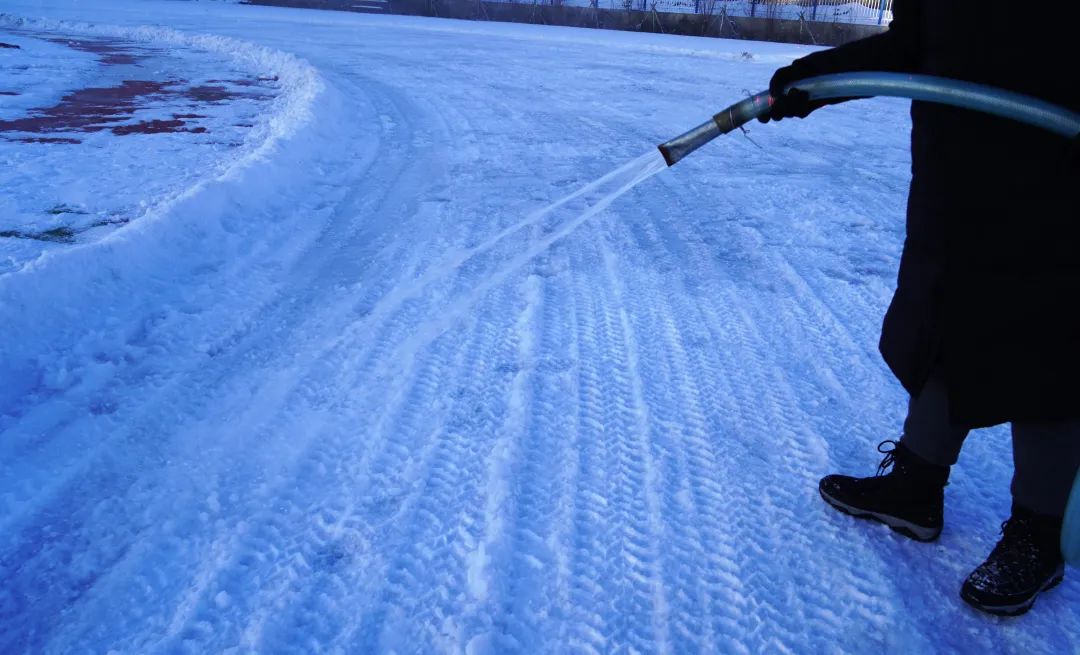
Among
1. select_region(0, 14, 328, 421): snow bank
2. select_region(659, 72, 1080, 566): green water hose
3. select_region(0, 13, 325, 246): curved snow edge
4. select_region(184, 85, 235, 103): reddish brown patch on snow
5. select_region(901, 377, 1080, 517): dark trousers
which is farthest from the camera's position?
select_region(184, 85, 235, 103): reddish brown patch on snow

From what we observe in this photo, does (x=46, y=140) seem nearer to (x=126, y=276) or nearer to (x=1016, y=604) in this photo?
(x=126, y=276)

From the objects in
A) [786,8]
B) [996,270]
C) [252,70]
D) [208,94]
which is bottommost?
[996,270]

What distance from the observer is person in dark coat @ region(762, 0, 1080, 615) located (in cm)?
149

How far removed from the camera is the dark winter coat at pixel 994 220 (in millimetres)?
1477

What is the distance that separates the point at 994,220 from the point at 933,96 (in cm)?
31

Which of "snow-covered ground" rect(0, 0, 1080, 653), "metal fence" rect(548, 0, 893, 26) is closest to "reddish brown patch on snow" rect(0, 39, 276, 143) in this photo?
"snow-covered ground" rect(0, 0, 1080, 653)

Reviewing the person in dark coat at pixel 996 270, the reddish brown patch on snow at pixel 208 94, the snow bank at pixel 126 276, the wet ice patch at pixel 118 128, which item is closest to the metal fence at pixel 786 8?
the wet ice patch at pixel 118 128

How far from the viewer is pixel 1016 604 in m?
1.74

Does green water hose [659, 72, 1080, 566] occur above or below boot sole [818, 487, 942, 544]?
above

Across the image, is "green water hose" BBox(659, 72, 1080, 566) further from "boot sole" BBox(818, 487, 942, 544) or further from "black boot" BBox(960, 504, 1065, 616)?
"boot sole" BBox(818, 487, 942, 544)

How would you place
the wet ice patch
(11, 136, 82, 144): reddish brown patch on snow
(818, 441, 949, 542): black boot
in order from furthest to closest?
(11, 136, 82, 144): reddish brown patch on snow → the wet ice patch → (818, 441, 949, 542): black boot

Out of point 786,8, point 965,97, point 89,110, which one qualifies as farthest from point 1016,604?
point 786,8

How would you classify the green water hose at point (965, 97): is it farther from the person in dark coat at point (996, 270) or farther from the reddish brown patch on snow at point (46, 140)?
the reddish brown patch on snow at point (46, 140)

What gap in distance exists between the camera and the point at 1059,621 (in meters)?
1.77
